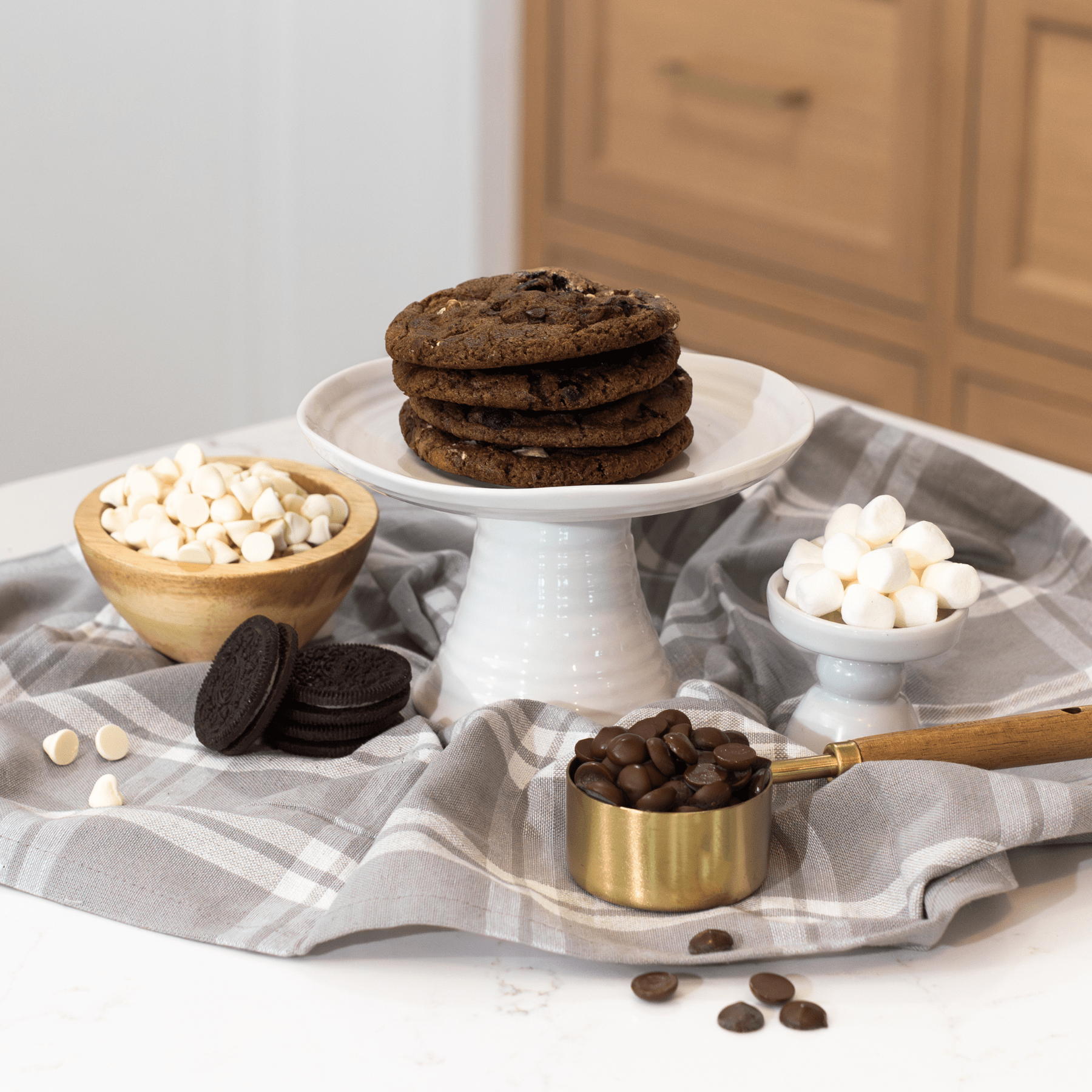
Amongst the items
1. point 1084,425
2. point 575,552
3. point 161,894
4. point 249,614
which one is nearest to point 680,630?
point 575,552

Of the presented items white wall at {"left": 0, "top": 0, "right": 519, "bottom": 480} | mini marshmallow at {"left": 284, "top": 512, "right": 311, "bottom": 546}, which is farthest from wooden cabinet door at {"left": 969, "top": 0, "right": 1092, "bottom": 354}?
mini marshmallow at {"left": 284, "top": 512, "right": 311, "bottom": 546}

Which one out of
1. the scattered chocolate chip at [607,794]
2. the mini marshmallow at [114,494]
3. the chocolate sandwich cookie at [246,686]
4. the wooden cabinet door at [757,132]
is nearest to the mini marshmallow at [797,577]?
the scattered chocolate chip at [607,794]

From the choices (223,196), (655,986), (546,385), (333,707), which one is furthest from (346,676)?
(223,196)

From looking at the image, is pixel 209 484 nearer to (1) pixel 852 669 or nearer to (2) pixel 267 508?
(2) pixel 267 508

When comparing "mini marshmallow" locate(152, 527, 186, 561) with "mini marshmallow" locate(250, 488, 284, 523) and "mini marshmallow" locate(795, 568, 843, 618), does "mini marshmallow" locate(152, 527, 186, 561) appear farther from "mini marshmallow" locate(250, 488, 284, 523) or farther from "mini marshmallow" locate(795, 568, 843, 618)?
"mini marshmallow" locate(795, 568, 843, 618)

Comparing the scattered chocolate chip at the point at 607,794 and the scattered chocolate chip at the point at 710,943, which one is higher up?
the scattered chocolate chip at the point at 607,794

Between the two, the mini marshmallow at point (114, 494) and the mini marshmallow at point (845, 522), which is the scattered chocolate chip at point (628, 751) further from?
the mini marshmallow at point (114, 494)
